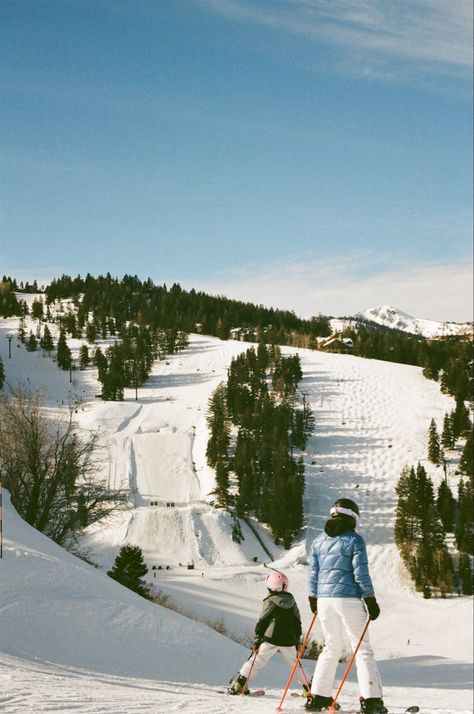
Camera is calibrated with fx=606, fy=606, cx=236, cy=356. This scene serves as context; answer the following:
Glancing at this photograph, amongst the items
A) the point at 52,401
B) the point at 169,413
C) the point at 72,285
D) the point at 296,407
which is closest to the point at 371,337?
the point at 296,407

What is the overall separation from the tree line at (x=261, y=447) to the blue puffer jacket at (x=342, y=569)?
1943 inches

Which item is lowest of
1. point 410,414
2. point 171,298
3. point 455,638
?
point 455,638

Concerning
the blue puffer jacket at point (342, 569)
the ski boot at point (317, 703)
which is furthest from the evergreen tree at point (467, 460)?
the blue puffer jacket at point (342, 569)

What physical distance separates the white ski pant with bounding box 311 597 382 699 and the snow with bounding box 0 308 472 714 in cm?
98

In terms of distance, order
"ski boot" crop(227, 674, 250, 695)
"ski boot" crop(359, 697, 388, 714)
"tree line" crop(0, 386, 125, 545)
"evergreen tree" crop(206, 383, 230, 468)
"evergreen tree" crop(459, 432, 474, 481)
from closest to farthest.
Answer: "ski boot" crop(359, 697, 388, 714) < "ski boot" crop(227, 674, 250, 695) < "tree line" crop(0, 386, 125, 545) < "evergreen tree" crop(206, 383, 230, 468) < "evergreen tree" crop(459, 432, 474, 481)

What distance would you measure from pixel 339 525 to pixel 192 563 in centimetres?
4805

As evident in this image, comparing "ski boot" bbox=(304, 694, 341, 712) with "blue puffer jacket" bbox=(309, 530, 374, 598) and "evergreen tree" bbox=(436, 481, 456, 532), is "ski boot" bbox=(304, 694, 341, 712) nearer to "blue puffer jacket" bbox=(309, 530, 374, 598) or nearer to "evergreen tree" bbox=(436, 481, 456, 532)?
"blue puffer jacket" bbox=(309, 530, 374, 598)

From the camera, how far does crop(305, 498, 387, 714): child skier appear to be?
534 cm

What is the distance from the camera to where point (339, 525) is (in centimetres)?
555

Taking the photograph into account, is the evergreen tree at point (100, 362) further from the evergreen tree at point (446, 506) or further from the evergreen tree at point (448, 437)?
the evergreen tree at point (448, 437)

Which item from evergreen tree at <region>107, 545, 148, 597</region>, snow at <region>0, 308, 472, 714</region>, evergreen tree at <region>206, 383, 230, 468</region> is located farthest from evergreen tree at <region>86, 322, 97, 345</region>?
evergreen tree at <region>107, 545, 148, 597</region>

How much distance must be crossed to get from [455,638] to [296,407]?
175 ft

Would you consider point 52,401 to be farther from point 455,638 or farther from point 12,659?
point 12,659

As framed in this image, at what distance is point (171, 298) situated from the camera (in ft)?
557
